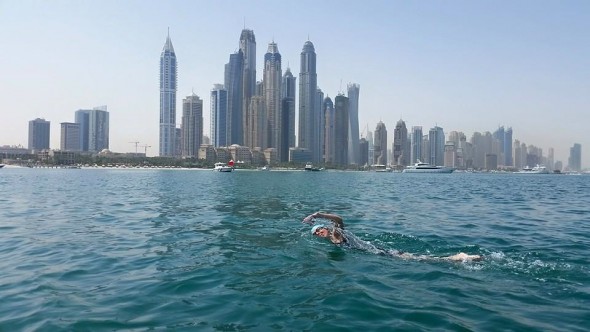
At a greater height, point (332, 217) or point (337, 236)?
point (332, 217)

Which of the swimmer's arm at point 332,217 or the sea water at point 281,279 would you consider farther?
the swimmer's arm at point 332,217

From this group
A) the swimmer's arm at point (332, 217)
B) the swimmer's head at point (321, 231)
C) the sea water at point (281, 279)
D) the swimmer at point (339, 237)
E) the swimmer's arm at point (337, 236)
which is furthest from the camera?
the swimmer's head at point (321, 231)

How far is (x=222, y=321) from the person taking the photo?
29.5 feet

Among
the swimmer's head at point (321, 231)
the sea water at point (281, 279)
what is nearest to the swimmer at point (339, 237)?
the swimmer's head at point (321, 231)

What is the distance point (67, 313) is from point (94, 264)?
4927mm

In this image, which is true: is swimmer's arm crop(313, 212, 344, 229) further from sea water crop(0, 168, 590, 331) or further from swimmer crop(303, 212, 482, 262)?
sea water crop(0, 168, 590, 331)

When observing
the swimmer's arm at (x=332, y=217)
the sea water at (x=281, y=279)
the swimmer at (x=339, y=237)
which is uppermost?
the swimmer's arm at (x=332, y=217)

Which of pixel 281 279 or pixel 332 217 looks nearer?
pixel 281 279

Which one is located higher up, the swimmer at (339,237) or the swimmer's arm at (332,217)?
the swimmer's arm at (332,217)

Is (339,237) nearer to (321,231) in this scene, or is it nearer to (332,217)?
(332,217)

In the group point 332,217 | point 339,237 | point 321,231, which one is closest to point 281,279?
point 339,237

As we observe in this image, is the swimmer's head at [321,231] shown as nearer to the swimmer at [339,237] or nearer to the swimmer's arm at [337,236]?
the swimmer at [339,237]

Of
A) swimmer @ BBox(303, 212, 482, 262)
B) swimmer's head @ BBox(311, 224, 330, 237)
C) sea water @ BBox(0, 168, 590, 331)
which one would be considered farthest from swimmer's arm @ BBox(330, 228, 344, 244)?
swimmer's head @ BBox(311, 224, 330, 237)

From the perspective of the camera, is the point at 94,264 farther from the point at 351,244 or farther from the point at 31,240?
the point at 351,244
